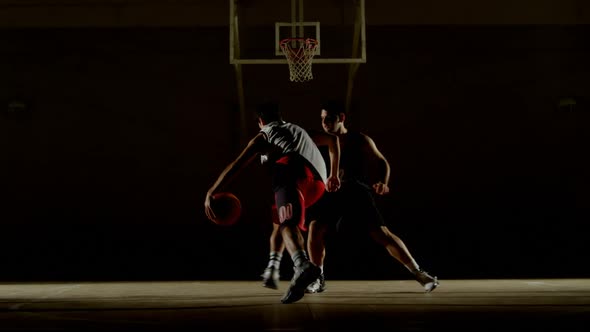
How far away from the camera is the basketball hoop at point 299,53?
25.0 ft

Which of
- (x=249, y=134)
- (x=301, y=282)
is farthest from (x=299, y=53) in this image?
(x=301, y=282)

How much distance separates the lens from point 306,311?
3672mm

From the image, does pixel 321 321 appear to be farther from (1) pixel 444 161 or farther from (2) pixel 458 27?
(2) pixel 458 27

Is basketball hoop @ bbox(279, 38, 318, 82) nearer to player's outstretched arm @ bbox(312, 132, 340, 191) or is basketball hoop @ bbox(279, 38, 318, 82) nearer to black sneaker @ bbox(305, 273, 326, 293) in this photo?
player's outstretched arm @ bbox(312, 132, 340, 191)

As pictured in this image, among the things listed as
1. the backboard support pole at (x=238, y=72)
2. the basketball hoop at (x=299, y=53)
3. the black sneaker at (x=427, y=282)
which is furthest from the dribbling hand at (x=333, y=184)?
the backboard support pole at (x=238, y=72)

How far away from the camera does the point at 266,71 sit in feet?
30.9

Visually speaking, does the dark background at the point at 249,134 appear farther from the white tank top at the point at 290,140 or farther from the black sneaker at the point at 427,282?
the white tank top at the point at 290,140

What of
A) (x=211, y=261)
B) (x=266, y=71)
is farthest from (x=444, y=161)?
(x=211, y=261)

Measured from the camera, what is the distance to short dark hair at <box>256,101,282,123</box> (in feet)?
15.3

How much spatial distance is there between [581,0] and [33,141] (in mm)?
A: 8310

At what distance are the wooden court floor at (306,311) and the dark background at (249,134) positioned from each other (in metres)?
4.06

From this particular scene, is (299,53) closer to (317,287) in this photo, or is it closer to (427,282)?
(317,287)

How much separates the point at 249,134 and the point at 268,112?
15.4ft

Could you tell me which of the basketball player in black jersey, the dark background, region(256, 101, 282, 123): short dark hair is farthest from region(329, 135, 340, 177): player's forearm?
the dark background
